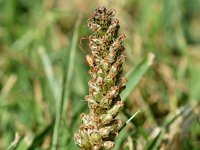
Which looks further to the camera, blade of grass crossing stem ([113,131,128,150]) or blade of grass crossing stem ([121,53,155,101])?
blade of grass crossing stem ([121,53,155,101])

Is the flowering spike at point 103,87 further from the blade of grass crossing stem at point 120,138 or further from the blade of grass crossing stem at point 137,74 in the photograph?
the blade of grass crossing stem at point 137,74

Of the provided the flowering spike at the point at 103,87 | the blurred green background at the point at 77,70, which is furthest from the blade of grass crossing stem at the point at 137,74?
the flowering spike at the point at 103,87

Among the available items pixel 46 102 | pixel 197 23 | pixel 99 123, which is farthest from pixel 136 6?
pixel 99 123

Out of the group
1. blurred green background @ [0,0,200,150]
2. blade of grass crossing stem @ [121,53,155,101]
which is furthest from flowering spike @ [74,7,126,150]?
blade of grass crossing stem @ [121,53,155,101]

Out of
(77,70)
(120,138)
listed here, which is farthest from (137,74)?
(77,70)

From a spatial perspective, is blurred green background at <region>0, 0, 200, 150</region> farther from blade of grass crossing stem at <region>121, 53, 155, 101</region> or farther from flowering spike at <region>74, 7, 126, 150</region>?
flowering spike at <region>74, 7, 126, 150</region>

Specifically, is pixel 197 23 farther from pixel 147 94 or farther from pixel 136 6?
pixel 147 94

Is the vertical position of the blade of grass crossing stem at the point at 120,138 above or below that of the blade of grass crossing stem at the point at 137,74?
below
